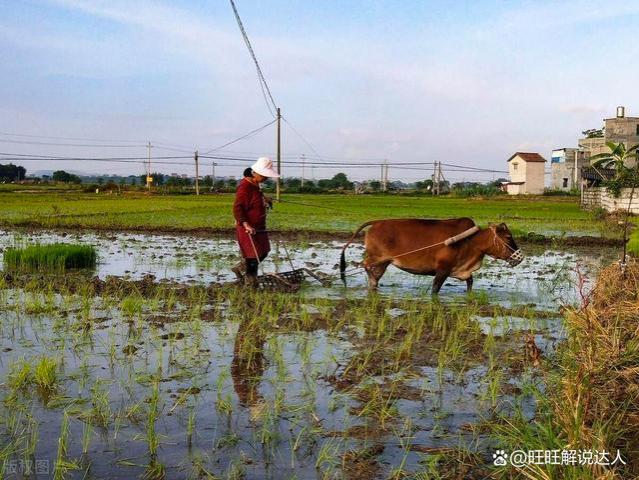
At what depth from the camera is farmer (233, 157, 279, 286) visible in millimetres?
7910

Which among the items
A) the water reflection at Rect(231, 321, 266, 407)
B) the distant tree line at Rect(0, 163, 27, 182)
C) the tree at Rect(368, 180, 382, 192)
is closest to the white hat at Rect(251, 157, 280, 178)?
the water reflection at Rect(231, 321, 266, 407)

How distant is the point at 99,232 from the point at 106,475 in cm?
1432

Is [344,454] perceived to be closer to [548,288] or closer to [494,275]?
[548,288]

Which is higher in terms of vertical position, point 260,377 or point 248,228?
point 248,228

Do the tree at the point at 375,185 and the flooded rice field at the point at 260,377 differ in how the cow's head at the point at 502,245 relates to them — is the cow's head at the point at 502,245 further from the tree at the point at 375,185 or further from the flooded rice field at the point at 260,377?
the tree at the point at 375,185

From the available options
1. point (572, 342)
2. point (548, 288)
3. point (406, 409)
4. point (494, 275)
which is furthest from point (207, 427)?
point (494, 275)

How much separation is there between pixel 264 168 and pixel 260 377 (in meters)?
3.51

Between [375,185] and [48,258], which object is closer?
[48,258]

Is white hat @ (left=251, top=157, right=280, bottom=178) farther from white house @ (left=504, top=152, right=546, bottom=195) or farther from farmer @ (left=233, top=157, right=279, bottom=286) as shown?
white house @ (left=504, top=152, right=546, bottom=195)

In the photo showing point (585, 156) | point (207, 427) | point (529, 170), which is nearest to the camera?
point (207, 427)

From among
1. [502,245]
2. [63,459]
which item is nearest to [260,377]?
[63,459]

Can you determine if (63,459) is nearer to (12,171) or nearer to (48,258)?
(48,258)

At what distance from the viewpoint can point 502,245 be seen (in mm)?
7965

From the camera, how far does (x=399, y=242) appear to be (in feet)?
26.3
